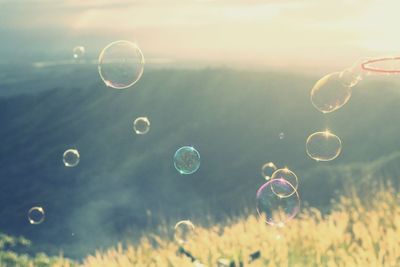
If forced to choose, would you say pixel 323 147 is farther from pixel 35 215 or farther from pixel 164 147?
pixel 164 147

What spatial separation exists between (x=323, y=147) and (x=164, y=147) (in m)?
16.1

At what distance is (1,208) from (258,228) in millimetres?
15376

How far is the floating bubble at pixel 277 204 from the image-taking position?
28.8 feet

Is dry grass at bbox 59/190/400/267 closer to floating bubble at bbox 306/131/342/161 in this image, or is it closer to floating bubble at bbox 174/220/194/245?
floating bubble at bbox 174/220/194/245

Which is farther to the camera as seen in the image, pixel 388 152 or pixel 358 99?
pixel 358 99

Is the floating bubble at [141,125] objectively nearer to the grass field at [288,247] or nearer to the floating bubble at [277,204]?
the grass field at [288,247]

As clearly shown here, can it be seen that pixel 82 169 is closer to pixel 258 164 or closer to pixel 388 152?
pixel 258 164

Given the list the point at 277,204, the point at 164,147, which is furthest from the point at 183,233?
the point at 164,147

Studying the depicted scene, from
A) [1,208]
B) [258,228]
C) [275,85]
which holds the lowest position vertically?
[258,228]

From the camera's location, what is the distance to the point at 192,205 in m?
20.3

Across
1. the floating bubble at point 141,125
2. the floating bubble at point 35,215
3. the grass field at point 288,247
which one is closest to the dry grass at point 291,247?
the grass field at point 288,247

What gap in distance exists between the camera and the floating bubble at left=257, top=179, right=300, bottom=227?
28.8 feet

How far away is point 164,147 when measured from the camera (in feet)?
83.5

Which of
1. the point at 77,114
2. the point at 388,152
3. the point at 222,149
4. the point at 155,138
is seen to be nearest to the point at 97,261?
the point at 388,152
